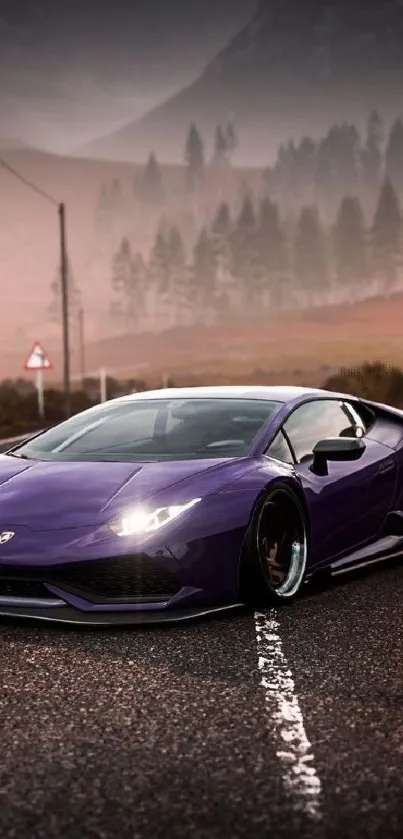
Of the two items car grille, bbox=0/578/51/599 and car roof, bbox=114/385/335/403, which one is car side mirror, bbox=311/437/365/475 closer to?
car roof, bbox=114/385/335/403

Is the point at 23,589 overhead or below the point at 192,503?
below

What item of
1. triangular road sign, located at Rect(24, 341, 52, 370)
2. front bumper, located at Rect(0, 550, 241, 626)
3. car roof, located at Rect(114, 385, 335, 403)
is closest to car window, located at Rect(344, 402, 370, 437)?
car roof, located at Rect(114, 385, 335, 403)

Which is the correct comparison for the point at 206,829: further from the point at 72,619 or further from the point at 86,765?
the point at 72,619

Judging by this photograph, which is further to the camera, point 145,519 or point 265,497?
point 265,497

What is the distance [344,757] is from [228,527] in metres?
2.15

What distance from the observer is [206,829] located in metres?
3.27

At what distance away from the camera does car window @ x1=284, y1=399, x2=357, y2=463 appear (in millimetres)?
6918

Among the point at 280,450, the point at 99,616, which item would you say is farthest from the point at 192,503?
the point at 280,450

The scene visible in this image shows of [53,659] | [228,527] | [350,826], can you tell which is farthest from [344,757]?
[228,527]

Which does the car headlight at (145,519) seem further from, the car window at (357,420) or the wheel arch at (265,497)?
the car window at (357,420)

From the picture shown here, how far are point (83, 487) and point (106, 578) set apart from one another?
1.90 ft

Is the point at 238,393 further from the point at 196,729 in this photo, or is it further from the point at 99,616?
the point at 196,729

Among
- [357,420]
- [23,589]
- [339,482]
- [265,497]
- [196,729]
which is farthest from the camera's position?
[357,420]

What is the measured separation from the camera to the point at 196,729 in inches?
166
